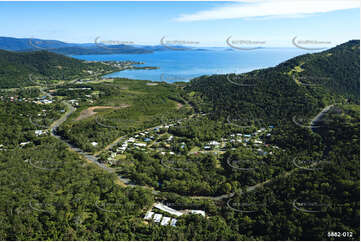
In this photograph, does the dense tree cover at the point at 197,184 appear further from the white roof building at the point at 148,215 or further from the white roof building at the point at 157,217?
the white roof building at the point at 157,217

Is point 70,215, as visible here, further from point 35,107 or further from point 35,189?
point 35,107

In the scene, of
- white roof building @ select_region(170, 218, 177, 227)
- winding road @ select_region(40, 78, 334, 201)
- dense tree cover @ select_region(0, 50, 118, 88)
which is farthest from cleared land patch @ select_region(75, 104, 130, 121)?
dense tree cover @ select_region(0, 50, 118, 88)

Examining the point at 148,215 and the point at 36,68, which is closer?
the point at 148,215

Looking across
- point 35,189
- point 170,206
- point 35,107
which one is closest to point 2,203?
point 35,189

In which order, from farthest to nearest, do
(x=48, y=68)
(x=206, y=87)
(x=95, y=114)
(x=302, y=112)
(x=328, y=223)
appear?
(x=48, y=68)
(x=206, y=87)
(x=95, y=114)
(x=302, y=112)
(x=328, y=223)

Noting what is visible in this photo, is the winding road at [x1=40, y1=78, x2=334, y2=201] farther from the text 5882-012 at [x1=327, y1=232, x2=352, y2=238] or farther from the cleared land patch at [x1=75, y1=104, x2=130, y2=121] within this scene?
the text 5882-012 at [x1=327, y1=232, x2=352, y2=238]

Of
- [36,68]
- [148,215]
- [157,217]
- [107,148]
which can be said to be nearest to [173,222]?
[157,217]

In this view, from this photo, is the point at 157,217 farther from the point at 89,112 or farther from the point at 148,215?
the point at 89,112

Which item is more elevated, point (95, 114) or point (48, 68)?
point (48, 68)
